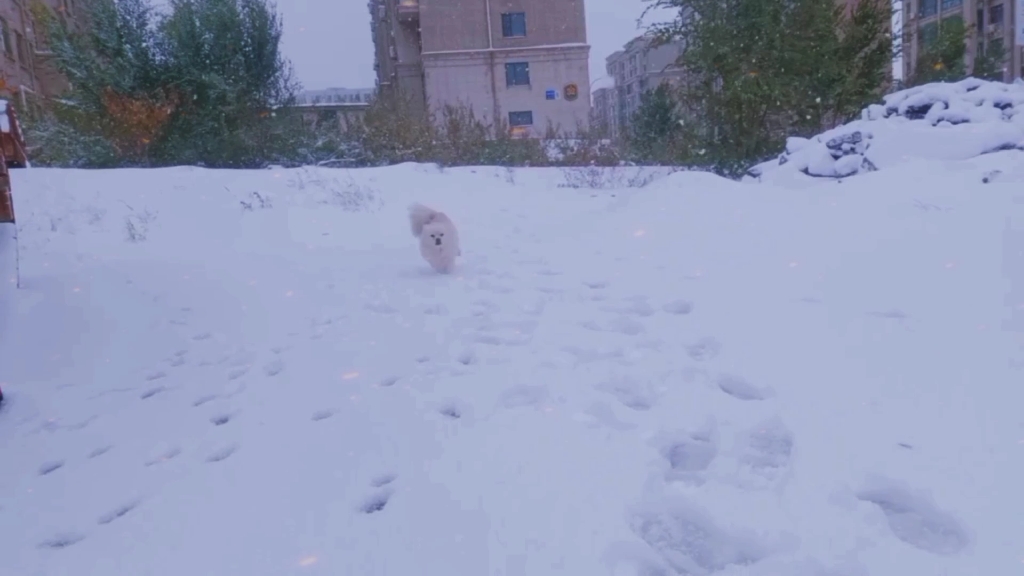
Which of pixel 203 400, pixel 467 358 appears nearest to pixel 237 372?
pixel 203 400

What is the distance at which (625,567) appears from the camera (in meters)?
1.90

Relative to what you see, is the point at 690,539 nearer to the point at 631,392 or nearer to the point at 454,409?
the point at 631,392

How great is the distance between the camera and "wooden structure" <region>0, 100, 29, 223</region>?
363 cm

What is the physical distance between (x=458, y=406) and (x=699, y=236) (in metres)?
3.63

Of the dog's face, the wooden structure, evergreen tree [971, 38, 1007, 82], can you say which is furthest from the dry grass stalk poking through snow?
evergreen tree [971, 38, 1007, 82]

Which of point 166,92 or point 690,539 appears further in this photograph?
point 166,92

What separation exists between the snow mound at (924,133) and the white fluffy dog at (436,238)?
4407 mm

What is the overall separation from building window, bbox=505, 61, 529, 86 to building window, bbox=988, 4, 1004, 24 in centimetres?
2054

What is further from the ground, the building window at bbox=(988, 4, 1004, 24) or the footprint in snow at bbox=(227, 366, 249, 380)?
the building window at bbox=(988, 4, 1004, 24)

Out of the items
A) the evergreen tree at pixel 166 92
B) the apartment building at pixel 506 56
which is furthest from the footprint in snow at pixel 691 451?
the apartment building at pixel 506 56

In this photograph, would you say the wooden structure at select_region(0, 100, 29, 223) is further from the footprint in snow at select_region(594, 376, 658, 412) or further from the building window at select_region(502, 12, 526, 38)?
the building window at select_region(502, 12, 526, 38)

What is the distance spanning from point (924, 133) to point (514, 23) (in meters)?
22.6

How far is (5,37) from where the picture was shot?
21.1 meters

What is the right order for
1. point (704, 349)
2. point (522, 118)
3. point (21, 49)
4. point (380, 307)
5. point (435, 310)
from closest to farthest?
point (704, 349)
point (435, 310)
point (380, 307)
point (21, 49)
point (522, 118)
